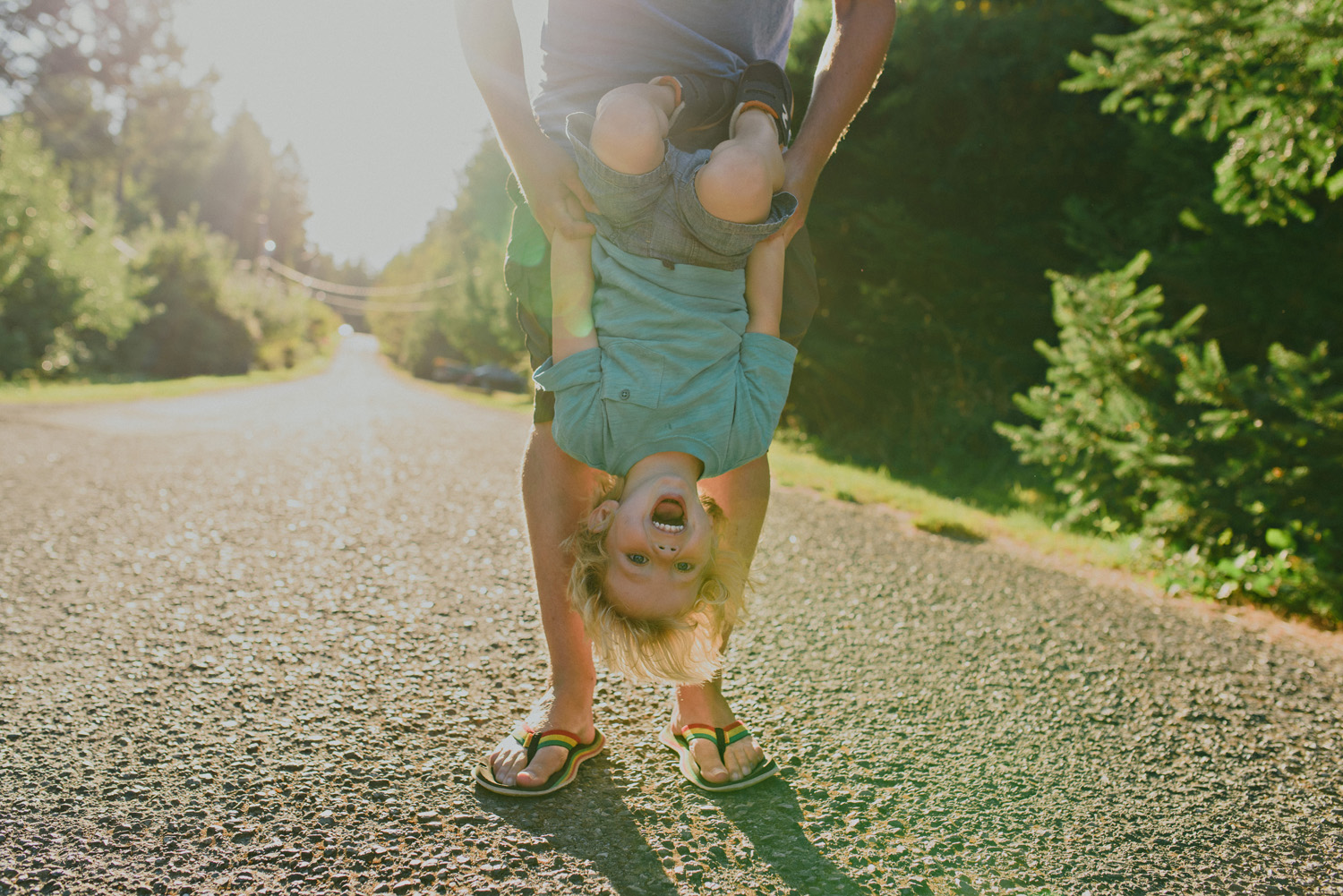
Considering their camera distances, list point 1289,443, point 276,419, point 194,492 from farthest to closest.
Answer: point 276,419, point 194,492, point 1289,443

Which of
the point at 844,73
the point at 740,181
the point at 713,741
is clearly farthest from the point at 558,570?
the point at 844,73

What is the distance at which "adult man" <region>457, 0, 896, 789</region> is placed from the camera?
5.99ft

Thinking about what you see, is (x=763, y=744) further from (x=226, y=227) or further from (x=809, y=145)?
(x=226, y=227)

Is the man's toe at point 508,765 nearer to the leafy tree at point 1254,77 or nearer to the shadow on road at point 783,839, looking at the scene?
the shadow on road at point 783,839

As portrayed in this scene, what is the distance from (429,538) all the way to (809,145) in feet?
9.44

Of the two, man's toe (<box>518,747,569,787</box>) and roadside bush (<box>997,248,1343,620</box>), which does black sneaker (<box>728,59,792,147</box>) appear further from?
roadside bush (<box>997,248,1343,620</box>)

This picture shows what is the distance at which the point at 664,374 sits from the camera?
5.45 ft

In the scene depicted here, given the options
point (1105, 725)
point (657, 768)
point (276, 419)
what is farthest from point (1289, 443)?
point (276, 419)

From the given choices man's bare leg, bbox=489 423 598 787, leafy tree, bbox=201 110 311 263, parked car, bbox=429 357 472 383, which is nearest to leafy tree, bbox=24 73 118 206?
parked car, bbox=429 357 472 383

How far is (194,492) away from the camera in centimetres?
502

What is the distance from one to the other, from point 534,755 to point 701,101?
1.53 metres

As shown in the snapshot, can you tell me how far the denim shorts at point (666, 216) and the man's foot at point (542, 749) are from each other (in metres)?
1.05

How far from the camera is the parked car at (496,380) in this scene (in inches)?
1309

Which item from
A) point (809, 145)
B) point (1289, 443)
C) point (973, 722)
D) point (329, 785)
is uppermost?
point (809, 145)
